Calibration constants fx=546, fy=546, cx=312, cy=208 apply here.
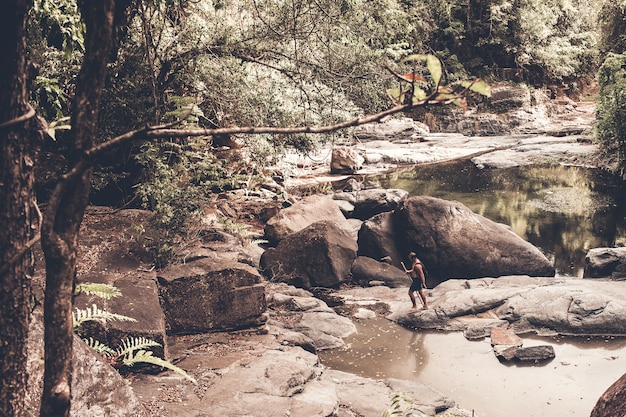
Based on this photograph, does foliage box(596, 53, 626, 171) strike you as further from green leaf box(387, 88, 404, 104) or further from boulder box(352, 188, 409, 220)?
green leaf box(387, 88, 404, 104)

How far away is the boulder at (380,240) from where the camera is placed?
12.9 metres

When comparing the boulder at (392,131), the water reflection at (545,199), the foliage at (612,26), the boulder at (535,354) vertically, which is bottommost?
the boulder at (535,354)

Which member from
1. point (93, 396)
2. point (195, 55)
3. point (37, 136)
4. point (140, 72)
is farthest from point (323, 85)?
point (37, 136)

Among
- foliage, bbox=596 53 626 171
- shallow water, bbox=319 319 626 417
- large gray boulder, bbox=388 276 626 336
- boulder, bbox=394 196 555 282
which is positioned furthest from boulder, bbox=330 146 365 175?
shallow water, bbox=319 319 626 417

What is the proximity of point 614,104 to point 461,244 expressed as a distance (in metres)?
10.9

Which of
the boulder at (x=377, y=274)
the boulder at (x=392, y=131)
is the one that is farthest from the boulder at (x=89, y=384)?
the boulder at (x=392, y=131)

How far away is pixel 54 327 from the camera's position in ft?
5.32

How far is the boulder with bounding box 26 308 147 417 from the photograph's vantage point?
3436 millimetres

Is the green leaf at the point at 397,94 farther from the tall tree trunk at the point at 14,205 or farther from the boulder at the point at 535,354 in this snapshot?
the boulder at the point at 535,354

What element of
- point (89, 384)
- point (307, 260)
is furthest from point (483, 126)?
point (89, 384)

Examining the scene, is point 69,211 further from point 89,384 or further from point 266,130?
point 89,384

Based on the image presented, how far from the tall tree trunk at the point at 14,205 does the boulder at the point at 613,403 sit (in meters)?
4.20

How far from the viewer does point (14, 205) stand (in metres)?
1.65

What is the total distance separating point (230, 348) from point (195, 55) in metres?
5.05
